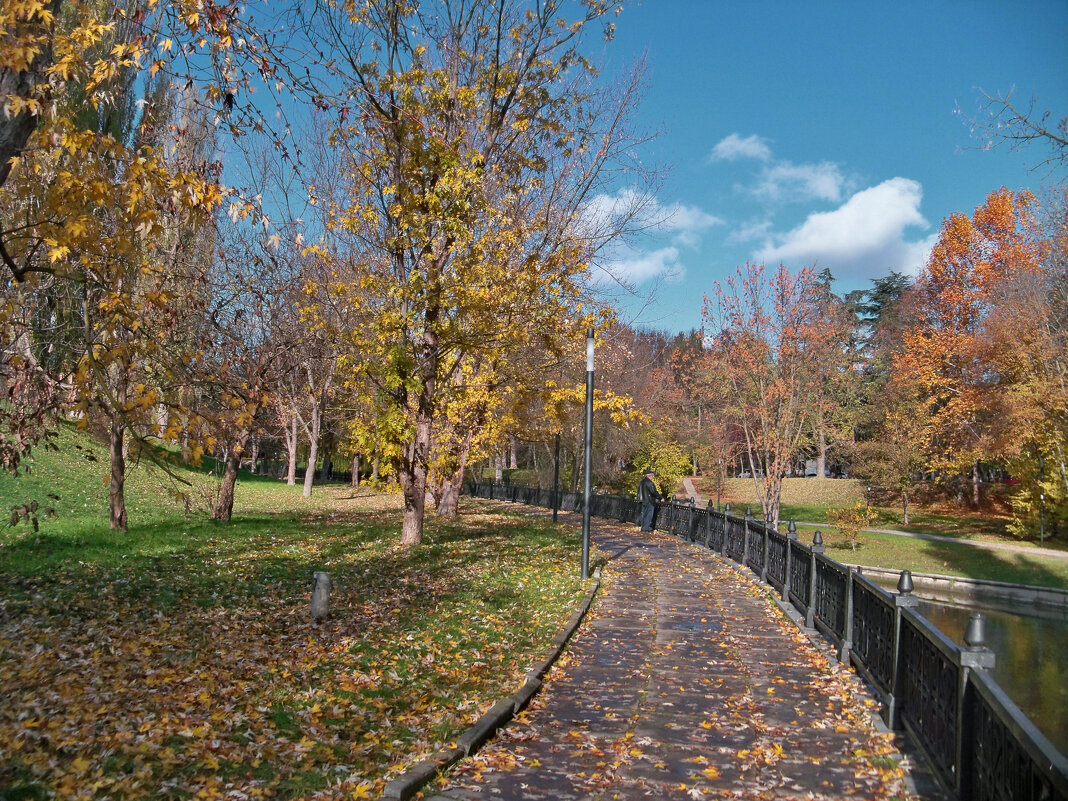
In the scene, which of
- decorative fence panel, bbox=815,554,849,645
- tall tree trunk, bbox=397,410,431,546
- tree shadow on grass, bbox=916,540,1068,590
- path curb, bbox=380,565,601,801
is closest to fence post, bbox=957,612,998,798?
path curb, bbox=380,565,601,801

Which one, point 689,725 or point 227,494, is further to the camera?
point 227,494

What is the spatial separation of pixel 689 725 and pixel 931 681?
1762 millimetres

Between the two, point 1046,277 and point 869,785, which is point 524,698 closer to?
→ point 869,785

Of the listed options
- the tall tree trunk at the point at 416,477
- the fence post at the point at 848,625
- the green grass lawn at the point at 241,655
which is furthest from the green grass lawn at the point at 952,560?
the fence post at the point at 848,625

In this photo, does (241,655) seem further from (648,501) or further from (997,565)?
(997,565)

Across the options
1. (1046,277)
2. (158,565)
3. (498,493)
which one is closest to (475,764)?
(158,565)

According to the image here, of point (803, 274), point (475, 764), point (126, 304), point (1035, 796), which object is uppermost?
point (803, 274)

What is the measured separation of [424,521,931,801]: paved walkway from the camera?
4754 millimetres

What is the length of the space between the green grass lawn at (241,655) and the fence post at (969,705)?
10.3 feet

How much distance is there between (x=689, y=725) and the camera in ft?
19.4

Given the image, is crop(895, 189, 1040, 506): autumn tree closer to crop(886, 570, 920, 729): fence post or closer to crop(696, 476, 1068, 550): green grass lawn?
crop(696, 476, 1068, 550): green grass lawn

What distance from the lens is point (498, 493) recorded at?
40750 millimetres

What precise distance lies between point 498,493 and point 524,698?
3464cm

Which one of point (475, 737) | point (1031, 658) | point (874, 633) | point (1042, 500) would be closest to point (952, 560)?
point (1042, 500)
